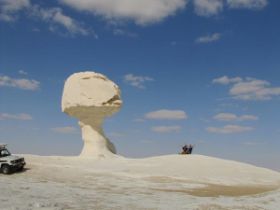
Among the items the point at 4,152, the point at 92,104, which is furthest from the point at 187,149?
the point at 4,152

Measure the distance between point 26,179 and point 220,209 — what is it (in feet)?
49.1

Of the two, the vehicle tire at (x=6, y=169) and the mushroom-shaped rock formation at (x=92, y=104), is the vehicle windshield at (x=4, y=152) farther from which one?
the mushroom-shaped rock formation at (x=92, y=104)

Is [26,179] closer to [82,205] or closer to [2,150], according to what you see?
[2,150]

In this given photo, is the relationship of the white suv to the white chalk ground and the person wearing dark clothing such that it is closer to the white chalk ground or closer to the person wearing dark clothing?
the white chalk ground

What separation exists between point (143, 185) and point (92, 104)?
74.1 feet

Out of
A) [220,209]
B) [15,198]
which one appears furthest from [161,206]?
[15,198]

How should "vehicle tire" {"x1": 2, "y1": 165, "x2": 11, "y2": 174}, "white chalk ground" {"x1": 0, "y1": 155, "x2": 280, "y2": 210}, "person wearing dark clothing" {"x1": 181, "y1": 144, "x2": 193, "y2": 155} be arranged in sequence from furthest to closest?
"person wearing dark clothing" {"x1": 181, "y1": 144, "x2": 193, "y2": 155}
"vehicle tire" {"x1": 2, "y1": 165, "x2": 11, "y2": 174}
"white chalk ground" {"x1": 0, "y1": 155, "x2": 280, "y2": 210}

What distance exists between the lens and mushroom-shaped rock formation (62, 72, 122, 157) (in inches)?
2010

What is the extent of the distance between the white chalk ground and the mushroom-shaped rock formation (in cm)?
454

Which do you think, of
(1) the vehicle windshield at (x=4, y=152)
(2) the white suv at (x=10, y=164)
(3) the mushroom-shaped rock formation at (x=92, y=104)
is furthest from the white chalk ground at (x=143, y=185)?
(3) the mushroom-shaped rock formation at (x=92, y=104)

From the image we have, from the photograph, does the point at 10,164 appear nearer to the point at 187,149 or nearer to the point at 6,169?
the point at 6,169

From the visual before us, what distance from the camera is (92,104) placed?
5081cm

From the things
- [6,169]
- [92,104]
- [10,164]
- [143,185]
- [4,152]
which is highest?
[92,104]

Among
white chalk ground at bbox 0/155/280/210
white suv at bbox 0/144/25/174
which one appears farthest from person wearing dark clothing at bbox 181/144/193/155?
white suv at bbox 0/144/25/174
